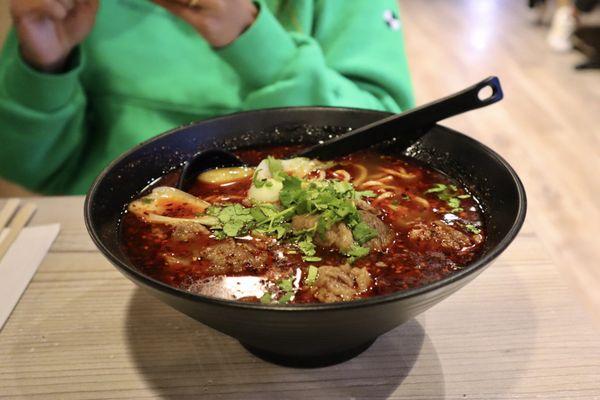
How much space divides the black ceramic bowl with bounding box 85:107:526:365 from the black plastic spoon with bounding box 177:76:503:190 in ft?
0.15

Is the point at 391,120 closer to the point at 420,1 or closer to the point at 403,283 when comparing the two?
the point at 403,283

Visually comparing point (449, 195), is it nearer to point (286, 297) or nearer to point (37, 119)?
point (286, 297)

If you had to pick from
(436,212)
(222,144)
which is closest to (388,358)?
(436,212)

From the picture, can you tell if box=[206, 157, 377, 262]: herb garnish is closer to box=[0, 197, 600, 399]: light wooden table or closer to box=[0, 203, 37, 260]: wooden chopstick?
box=[0, 197, 600, 399]: light wooden table

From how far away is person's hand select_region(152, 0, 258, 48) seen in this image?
64.5 inches

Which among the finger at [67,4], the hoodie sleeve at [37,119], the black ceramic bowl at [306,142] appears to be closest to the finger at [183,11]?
the finger at [67,4]

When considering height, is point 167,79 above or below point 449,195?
below

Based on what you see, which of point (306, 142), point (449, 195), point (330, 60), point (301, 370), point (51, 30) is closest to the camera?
point (301, 370)

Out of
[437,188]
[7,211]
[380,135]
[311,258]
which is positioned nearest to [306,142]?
[380,135]

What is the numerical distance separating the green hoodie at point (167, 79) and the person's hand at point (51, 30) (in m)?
0.05

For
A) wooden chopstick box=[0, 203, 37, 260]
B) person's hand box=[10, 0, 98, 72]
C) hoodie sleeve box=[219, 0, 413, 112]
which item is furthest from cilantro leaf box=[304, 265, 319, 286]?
person's hand box=[10, 0, 98, 72]

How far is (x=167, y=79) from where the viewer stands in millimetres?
1939

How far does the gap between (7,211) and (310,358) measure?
980mm

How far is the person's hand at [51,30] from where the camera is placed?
1638mm
